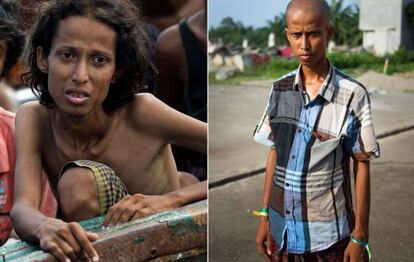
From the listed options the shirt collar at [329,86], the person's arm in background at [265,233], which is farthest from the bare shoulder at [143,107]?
the shirt collar at [329,86]

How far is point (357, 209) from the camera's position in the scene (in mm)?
2287

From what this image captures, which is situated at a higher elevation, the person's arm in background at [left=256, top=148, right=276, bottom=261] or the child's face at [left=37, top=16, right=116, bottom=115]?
the child's face at [left=37, top=16, right=116, bottom=115]

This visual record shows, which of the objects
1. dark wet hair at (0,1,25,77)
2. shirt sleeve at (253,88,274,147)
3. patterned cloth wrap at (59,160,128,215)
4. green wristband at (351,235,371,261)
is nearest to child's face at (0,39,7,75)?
dark wet hair at (0,1,25,77)

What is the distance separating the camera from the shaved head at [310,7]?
2.26 metres

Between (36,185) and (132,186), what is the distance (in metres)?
0.28

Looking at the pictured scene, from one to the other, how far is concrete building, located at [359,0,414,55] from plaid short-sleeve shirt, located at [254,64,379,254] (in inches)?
5.1

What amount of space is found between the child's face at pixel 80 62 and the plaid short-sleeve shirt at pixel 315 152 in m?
0.47

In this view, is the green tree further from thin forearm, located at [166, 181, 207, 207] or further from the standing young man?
thin forearm, located at [166, 181, 207, 207]

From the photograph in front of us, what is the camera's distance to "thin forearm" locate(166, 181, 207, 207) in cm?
245

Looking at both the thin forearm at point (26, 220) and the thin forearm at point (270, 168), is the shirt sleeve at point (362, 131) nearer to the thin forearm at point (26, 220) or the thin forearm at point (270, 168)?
the thin forearm at point (270, 168)

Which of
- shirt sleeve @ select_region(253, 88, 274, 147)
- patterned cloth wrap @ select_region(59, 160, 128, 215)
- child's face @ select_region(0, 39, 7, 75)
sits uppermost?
child's face @ select_region(0, 39, 7, 75)

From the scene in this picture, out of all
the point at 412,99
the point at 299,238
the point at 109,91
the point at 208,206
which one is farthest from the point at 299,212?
the point at 109,91

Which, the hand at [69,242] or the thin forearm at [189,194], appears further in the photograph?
the thin forearm at [189,194]

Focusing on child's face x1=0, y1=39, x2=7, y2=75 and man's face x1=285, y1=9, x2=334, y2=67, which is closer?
man's face x1=285, y1=9, x2=334, y2=67
